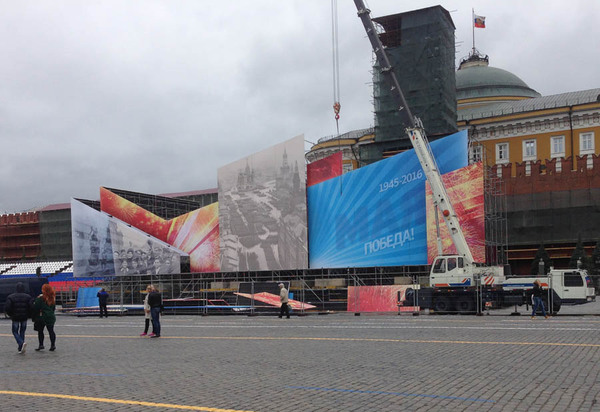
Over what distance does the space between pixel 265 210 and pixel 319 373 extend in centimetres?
3536

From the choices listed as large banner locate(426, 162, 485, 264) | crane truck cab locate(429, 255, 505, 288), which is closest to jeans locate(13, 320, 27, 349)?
crane truck cab locate(429, 255, 505, 288)

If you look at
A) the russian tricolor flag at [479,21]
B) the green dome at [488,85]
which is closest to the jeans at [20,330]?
the green dome at [488,85]

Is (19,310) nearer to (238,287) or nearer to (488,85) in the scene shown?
(238,287)

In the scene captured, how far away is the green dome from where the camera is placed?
7750cm

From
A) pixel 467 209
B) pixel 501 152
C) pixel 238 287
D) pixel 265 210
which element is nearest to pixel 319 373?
pixel 238 287

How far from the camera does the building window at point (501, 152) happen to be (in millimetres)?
67250

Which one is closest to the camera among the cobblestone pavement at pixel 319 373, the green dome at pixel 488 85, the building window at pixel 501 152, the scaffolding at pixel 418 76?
the cobblestone pavement at pixel 319 373

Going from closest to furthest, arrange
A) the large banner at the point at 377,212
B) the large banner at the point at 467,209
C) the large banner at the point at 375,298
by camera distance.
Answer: the large banner at the point at 375,298 → the large banner at the point at 467,209 → the large banner at the point at 377,212

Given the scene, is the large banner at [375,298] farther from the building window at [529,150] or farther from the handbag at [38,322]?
the building window at [529,150]

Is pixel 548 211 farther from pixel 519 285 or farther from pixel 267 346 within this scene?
pixel 267 346

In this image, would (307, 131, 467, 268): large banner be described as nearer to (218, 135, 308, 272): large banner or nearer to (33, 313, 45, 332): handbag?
(218, 135, 308, 272): large banner

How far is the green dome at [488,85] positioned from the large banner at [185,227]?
4181 centimetres

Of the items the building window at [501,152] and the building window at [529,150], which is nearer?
the building window at [529,150]

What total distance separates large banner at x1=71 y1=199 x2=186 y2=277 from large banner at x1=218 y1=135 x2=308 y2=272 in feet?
17.0
